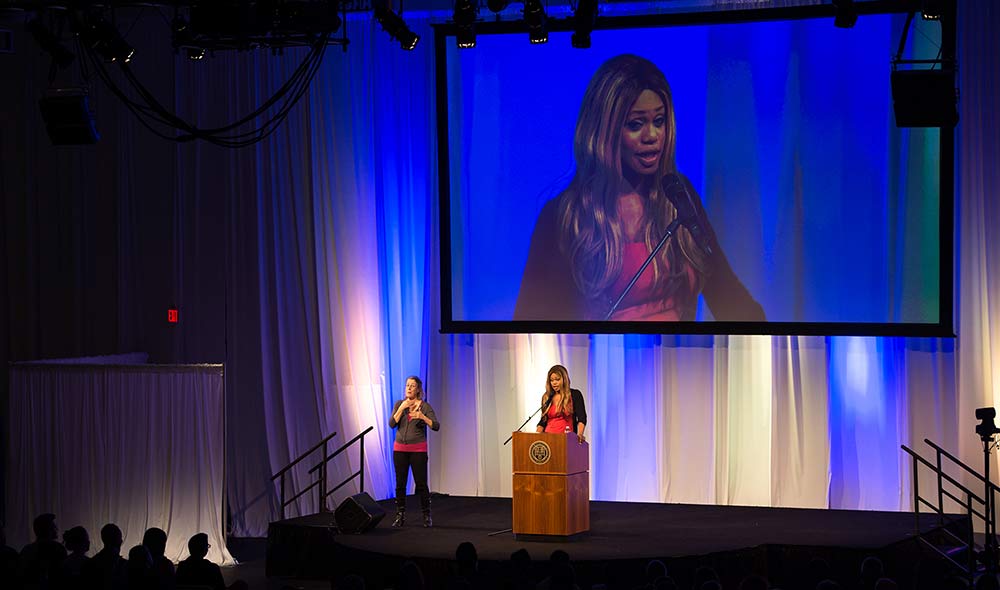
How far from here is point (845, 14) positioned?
1075cm

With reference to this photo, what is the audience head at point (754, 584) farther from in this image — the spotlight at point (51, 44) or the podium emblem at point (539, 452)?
the spotlight at point (51, 44)

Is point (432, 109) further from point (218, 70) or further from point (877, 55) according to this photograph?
point (877, 55)

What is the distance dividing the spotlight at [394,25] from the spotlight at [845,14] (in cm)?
363

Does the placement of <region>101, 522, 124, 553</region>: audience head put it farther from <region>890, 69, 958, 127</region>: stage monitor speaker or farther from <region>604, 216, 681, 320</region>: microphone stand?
<region>890, 69, 958, 127</region>: stage monitor speaker

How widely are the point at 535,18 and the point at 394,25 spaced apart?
1.23 metres

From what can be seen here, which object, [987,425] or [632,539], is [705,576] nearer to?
[987,425]

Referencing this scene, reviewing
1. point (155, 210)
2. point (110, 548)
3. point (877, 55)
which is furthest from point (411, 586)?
point (155, 210)

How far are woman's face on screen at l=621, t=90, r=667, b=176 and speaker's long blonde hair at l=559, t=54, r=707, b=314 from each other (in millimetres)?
48

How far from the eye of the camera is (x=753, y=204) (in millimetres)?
12117

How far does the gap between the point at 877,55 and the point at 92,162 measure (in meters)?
8.37

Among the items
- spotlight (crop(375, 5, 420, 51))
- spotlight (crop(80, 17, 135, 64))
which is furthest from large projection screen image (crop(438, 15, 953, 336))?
spotlight (crop(80, 17, 135, 64))

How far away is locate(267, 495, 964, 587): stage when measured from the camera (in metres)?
9.60

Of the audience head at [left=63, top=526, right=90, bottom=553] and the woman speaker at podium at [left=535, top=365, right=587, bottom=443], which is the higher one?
the woman speaker at podium at [left=535, top=365, right=587, bottom=443]

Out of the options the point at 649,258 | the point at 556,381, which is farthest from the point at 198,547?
the point at 649,258
